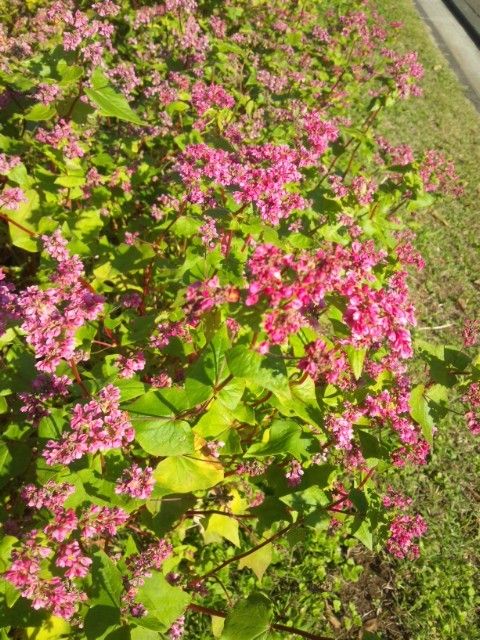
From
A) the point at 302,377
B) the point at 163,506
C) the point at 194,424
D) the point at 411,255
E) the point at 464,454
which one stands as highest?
the point at 411,255

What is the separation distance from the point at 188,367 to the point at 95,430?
3.24ft

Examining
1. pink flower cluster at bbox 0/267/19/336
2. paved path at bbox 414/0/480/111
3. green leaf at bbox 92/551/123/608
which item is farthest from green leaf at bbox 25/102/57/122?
paved path at bbox 414/0/480/111

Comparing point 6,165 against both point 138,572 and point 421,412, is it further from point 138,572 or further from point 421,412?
point 421,412

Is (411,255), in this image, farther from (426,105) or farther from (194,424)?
(426,105)

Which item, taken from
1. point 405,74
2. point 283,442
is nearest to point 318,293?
point 283,442

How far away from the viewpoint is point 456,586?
495 centimetres

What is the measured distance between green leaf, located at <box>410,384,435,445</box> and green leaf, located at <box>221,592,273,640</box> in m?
1.41

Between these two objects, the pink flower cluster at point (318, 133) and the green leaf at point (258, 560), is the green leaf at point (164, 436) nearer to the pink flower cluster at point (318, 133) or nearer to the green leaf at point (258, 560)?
the green leaf at point (258, 560)

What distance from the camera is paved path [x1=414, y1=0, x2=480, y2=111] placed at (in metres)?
16.1

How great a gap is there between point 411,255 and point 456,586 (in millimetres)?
3329

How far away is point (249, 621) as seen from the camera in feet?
9.29

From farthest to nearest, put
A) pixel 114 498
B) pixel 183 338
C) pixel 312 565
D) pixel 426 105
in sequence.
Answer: pixel 426 105, pixel 312 565, pixel 183 338, pixel 114 498

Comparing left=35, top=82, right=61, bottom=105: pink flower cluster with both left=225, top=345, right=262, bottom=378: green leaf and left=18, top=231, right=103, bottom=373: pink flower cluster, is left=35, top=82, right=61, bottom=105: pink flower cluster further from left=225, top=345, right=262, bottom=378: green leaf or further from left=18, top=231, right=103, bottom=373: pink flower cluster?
left=225, top=345, right=262, bottom=378: green leaf

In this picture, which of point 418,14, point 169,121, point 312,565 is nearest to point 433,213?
point 169,121
